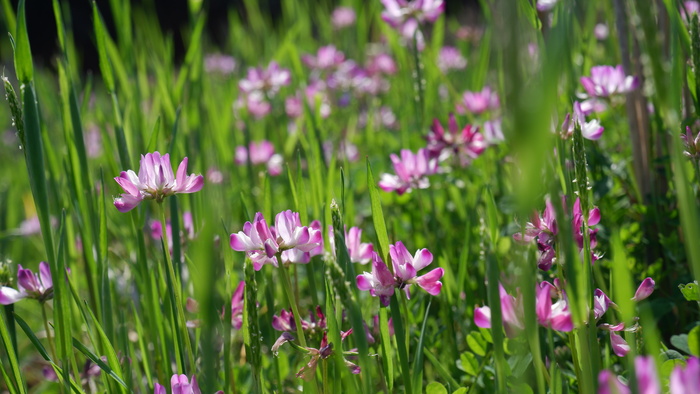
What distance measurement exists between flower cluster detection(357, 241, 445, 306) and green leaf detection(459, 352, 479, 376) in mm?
193

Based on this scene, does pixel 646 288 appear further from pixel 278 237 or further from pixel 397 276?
pixel 278 237

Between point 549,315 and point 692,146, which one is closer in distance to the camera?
point 549,315

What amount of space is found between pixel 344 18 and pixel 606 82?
78.7 inches

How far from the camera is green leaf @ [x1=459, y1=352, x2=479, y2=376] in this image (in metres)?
0.89

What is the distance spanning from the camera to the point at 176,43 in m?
8.52

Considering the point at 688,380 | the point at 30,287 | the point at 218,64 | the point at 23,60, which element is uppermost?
the point at 23,60

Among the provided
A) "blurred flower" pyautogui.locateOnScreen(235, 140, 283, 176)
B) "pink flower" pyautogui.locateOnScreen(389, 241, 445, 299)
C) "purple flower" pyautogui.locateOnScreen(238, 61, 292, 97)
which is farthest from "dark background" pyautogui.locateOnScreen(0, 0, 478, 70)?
"pink flower" pyautogui.locateOnScreen(389, 241, 445, 299)

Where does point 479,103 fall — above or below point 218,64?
above

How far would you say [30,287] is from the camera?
907 mm

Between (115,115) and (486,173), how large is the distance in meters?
0.82

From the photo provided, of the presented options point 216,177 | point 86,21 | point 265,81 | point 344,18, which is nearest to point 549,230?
point 216,177

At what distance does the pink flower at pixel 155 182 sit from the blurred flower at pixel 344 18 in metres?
2.26

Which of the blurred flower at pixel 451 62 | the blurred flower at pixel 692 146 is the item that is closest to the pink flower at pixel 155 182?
the blurred flower at pixel 692 146

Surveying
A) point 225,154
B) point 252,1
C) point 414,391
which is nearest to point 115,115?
point 225,154
